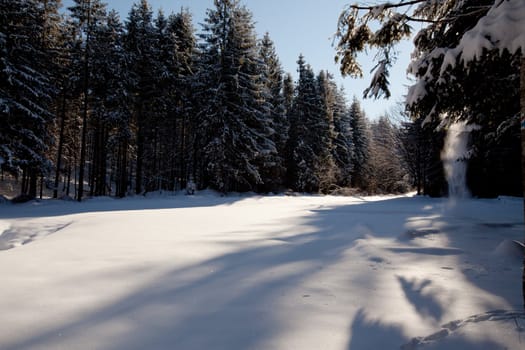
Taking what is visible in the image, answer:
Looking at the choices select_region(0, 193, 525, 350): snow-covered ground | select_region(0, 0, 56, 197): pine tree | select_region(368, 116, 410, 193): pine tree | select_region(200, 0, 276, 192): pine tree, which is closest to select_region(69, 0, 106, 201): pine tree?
select_region(0, 0, 56, 197): pine tree

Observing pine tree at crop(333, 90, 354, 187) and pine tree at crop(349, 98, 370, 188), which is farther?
pine tree at crop(349, 98, 370, 188)

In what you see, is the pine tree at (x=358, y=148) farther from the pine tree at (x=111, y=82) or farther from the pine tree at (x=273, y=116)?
the pine tree at (x=111, y=82)

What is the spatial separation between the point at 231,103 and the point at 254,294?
17661 mm

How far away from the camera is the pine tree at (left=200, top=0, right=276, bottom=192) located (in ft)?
60.9

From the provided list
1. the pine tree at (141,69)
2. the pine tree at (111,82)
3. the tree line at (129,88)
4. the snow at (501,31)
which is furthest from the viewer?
the pine tree at (141,69)

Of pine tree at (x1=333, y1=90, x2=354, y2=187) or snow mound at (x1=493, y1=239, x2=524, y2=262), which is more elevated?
pine tree at (x1=333, y1=90, x2=354, y2=187)

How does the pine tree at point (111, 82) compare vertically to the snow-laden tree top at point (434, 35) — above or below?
above

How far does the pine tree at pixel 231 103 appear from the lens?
18.6m

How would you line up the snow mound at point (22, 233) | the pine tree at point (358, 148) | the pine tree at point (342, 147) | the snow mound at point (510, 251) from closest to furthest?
the snow mound at point (510, 251) → the snow mound at point (22, 233) → the pine tree at point (342, 147) → the pine tree at point (358, 148)

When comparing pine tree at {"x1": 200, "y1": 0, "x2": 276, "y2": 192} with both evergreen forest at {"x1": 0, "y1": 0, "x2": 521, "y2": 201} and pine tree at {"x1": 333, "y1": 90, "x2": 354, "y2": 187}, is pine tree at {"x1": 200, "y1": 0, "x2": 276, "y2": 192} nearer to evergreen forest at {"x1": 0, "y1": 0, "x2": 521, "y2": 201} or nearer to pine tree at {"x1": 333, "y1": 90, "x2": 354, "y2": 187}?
evergreen forest at {"x1": 0, "y1": 0, "x2": 521, "y2": 201}

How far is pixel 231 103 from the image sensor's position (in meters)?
18.9

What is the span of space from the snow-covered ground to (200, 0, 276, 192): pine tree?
14413 mm

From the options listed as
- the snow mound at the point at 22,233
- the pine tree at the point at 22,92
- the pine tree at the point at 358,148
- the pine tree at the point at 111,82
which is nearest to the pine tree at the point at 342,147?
the pine tree at the point at 358,148

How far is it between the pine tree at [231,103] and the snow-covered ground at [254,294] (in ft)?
47.3
